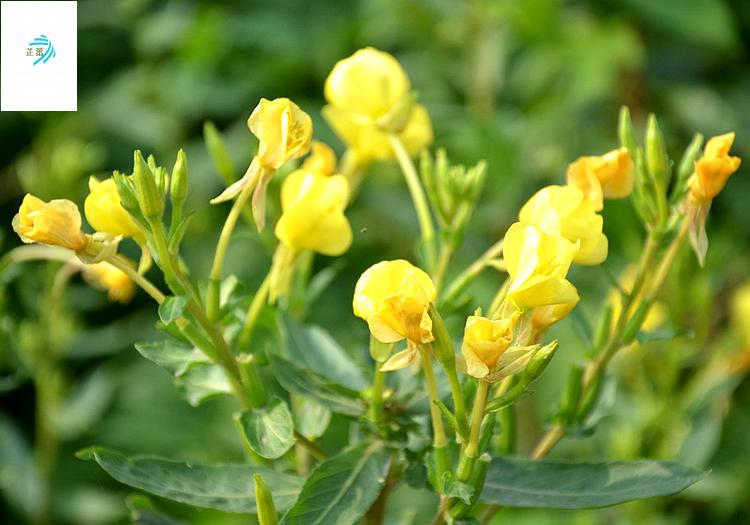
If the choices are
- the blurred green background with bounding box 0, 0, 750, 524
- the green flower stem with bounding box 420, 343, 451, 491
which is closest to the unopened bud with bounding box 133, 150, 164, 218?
the green flower stem with bounding box 420, 343, 451, 491

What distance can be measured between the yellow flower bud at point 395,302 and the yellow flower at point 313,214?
173mm

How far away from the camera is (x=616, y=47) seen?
2.32 metres

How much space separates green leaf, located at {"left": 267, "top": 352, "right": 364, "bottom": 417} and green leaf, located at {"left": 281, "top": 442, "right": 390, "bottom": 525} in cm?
4

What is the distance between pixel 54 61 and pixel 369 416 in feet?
2.80

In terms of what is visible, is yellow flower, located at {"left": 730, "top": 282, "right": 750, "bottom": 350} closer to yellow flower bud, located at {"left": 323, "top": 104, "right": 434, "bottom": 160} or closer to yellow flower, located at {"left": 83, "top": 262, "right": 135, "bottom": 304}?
yellow flower bud, located at {"left": 323, "top": 104, "right": 434, "bottom": 160}

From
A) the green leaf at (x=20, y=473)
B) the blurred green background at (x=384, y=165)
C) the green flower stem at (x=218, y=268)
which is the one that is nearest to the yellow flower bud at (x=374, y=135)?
the green flower stem at (x=218, y=268)

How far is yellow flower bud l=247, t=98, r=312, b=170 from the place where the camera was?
2.78 feet

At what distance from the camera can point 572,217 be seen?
0.86 meters

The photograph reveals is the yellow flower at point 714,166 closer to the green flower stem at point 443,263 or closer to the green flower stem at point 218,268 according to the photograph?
the green flower stem at point 443,263

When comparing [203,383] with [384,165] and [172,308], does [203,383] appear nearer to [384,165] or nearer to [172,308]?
[172,308]

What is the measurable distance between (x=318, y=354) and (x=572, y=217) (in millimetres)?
312

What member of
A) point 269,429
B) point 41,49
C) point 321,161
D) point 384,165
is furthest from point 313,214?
point 384,165

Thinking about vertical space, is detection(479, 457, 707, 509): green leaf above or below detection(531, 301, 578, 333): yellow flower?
below

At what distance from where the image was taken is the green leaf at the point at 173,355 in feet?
2.96
